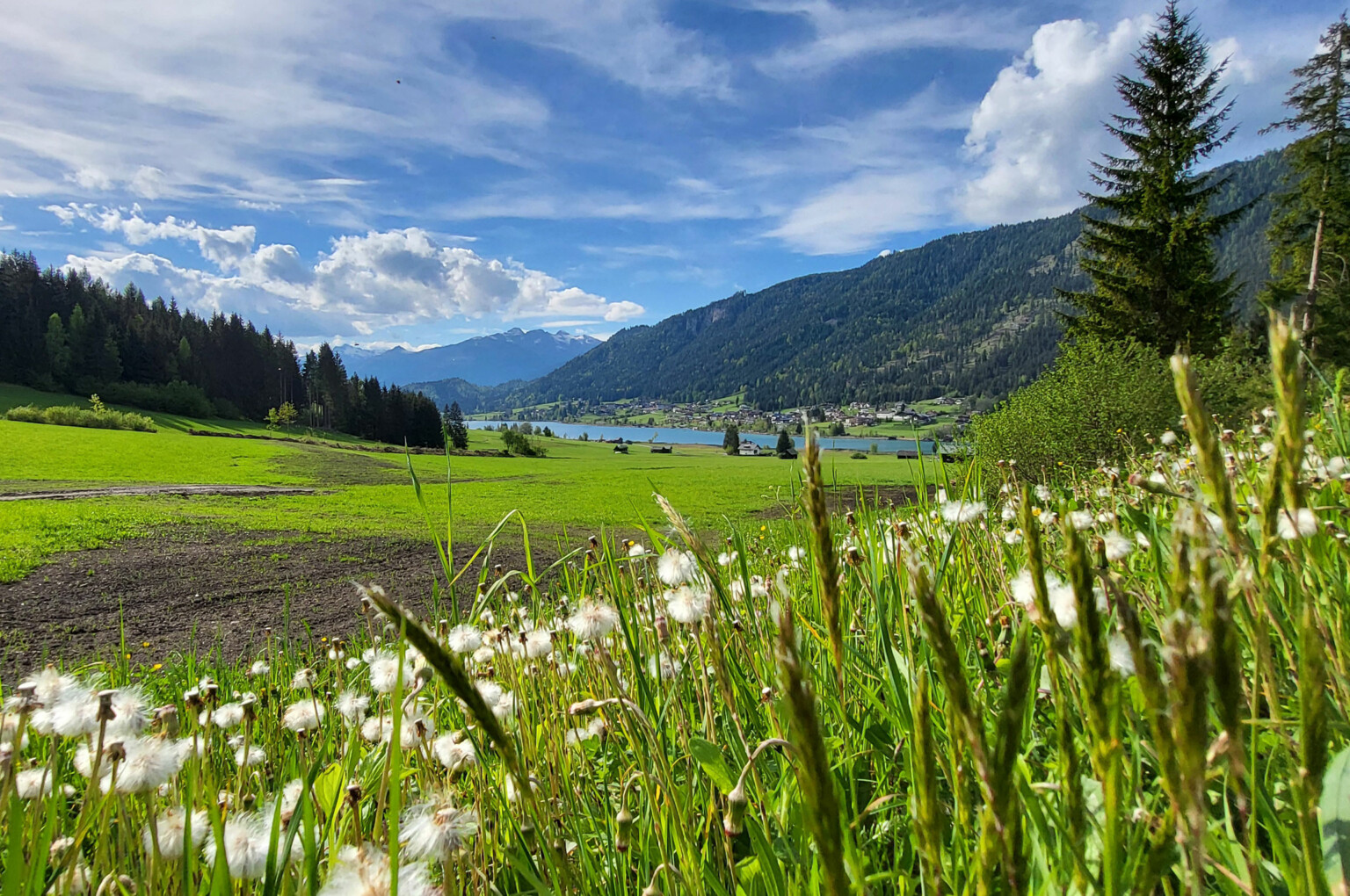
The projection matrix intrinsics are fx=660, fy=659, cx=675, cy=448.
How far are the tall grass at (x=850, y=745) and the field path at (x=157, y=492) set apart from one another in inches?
1182

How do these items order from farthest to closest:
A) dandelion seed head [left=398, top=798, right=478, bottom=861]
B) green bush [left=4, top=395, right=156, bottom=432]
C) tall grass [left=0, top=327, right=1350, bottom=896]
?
1. green bush [left=4, top=395, right=156, bottom=432]
2. dandelion seed head [left=398, top=798, right=478, bottom=861]
3. tall grass [left=0, top=327, right=1350, bottom=896]

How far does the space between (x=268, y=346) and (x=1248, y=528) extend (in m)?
119

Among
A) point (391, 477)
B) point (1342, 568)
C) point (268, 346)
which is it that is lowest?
point (391, 477)

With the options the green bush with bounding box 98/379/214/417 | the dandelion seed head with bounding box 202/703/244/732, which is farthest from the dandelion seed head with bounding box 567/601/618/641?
the green bush with bounding box 98/379/214/417

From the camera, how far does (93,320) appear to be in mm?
83562

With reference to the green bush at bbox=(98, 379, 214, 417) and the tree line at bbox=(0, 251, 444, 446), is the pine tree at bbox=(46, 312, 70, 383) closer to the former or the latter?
the tree line at bbox=(0, 251, 444, 446)

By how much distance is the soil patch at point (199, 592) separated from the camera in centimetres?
905

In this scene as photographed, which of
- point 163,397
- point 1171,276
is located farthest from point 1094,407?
point 163,397

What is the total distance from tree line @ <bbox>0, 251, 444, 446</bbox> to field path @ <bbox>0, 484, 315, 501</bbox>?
203ft

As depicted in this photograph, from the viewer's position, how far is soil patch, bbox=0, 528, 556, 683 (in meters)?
9.05

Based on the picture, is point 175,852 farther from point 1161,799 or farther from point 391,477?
point 391,477

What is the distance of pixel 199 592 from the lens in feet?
41.9

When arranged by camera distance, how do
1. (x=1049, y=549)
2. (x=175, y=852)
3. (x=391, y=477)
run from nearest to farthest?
1. (x=175, y=852)
2. (x=1049, y=549)
3. (x=391, y=477)

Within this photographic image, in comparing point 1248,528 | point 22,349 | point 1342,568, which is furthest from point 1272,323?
point 22,349
